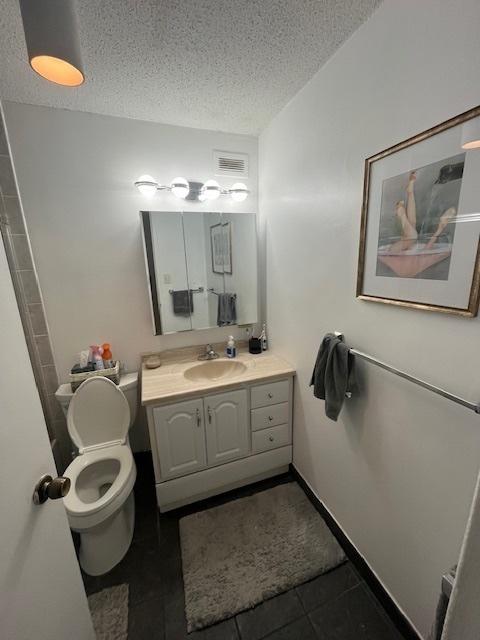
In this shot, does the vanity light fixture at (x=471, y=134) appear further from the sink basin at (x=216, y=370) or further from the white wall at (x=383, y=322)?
the sink basin at (x=216, y=370)

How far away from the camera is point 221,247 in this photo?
6.40 feet

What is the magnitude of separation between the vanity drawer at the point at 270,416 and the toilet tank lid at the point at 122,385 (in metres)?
0.85

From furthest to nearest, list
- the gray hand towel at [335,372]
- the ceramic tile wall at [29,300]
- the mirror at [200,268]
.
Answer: the mirror at [200,268]
the ceramic tile wall at [29,300]
the gray hand towel at [335,372]

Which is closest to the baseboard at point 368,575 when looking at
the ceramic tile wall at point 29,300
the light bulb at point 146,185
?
the ceramic tile wall at point 29,300

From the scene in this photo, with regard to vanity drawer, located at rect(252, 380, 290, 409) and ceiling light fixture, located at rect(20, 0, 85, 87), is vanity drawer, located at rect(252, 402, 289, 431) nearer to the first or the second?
vanity drawer, located at rect(252, 380, 290, 409)

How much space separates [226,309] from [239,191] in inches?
34.4

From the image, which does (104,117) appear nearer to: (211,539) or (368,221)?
(368,221)

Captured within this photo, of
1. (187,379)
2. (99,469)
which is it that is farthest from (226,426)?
(99,469)

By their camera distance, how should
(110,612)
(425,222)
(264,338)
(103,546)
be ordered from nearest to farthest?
(425,222)
(110,612)
(103,546)
(264,338)

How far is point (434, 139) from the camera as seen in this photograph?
0.80 metres

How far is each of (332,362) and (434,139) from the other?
0.89 m

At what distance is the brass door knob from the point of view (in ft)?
2.26

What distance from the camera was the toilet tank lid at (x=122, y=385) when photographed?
1618 mm

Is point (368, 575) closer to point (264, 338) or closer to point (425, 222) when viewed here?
point (264, 338)
